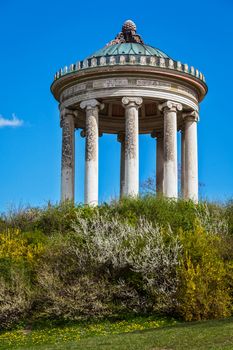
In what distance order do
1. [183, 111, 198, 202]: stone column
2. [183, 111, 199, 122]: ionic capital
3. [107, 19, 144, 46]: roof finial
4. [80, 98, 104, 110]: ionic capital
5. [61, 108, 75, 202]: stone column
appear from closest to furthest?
[80, 98, 104, 110]: ionic capital → [61, 108, 75, 202]: stone column → [183, 111, 198, 202]: stone column → [183, 111, 199, 122]: ionic capital → [107, 19, 144, 46]: roof finial

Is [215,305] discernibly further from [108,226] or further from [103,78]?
[103,78]

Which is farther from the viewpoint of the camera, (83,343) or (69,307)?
(69,307)

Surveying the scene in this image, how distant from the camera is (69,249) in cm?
3209

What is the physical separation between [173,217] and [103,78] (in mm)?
11186

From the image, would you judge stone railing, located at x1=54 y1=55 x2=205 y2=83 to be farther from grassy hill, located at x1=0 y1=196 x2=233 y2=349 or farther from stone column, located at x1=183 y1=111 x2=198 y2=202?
grassy hill, located at x1=0 y1=196 x2=233 y2=349

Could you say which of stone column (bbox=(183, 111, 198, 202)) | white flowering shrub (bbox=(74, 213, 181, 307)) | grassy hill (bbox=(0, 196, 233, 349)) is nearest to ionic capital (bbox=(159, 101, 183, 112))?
stone column (bbox=(183, 111, 198, 202))

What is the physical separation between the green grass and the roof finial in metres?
24.6

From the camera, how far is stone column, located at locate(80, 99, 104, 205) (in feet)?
138

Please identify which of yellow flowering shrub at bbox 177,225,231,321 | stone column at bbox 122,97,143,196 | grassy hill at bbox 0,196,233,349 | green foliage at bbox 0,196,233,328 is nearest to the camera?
yellow flowering shrub at bbox 177,225,231,321

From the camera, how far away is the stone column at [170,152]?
1665 inches

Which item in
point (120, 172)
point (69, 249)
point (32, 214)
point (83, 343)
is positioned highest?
point (120, 172)

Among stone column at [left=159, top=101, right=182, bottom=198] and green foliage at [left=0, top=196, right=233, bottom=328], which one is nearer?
green foliage at [left=0, top=196, right=233, bottom=328]

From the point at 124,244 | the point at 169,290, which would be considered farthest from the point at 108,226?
the point at 169,290

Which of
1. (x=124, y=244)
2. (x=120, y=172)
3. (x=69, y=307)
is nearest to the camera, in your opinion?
(x=69, y=307)
